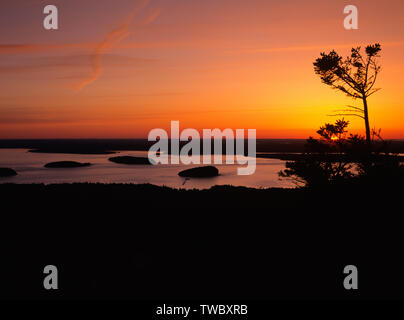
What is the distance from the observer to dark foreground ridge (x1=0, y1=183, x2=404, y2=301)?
8727 mm

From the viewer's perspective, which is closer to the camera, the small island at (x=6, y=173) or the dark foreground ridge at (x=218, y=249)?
the dark foreground ridge at (x=218, y=249)

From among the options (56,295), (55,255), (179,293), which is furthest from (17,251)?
(179,293)

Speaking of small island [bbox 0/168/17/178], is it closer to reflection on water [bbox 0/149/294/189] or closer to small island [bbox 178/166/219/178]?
reflection on water [bbox 0/149/294/189]

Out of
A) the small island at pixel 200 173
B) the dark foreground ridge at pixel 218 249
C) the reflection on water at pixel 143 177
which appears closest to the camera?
the dark foreground ridge at pixel 218 249

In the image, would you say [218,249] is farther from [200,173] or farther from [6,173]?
[6,173]

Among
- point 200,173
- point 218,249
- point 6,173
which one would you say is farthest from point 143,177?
point 218,249

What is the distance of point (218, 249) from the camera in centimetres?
1122

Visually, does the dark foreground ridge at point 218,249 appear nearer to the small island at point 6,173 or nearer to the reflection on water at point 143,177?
the reflection on water at point 143,177

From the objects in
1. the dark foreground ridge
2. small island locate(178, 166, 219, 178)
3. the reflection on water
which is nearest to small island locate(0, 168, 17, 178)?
the reflection on water

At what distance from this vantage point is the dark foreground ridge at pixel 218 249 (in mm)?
8727

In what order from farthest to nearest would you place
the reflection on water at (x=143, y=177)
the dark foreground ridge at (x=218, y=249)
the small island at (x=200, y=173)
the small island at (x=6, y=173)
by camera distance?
the small island at (x=200, y=173) → the small island at (x=6, y=173) → the reflection on water at (x=143, y=177) → the dark foreground ridge at (x=218, y=249)

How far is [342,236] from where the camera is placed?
11102 mm

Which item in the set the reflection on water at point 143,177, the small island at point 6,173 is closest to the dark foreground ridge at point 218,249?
the reflection on water at point 143,177

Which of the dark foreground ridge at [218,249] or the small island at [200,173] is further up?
the small island at [200,173]
